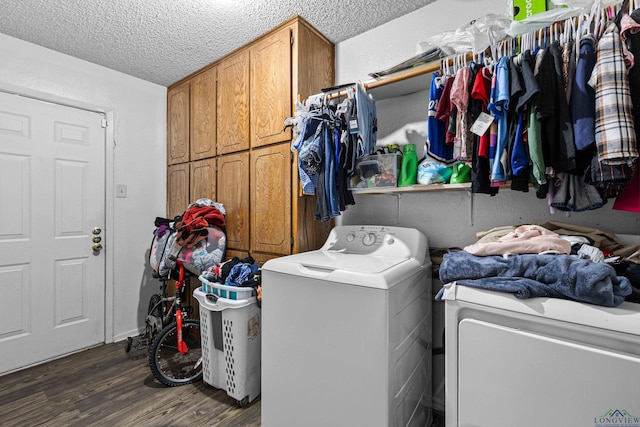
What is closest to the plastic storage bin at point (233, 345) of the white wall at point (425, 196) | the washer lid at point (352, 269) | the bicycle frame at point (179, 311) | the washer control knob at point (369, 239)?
the bicycle frame at point (179, 311)

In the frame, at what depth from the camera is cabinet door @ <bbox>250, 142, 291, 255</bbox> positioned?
83.4 inches

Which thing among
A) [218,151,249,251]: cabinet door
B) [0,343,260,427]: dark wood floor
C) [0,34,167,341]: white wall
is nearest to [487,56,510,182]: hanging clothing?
[218,151,249,251]: cabinet door

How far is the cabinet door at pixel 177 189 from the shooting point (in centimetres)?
295

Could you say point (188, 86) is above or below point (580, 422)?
above

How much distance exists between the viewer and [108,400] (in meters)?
1.91

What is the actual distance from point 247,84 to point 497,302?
2.21m

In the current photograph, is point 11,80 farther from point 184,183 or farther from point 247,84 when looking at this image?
point 247,84

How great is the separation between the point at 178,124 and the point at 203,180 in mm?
720

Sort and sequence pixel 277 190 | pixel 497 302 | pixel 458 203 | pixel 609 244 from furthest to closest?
pixel 277 190, pixel 458 203, pixel 609 244, pixel 497 302

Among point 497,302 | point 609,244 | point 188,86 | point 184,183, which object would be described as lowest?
point 497,302

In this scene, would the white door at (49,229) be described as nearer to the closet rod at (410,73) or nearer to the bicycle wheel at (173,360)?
the bicycle wheel at (173,360)

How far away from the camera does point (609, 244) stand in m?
1.28

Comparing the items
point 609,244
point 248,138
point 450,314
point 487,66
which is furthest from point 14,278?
point 609,244

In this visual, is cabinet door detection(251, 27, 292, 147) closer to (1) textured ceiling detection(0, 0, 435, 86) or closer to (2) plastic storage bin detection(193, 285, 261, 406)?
(1) textured ceiling detection(0, 0, 435, 86)
